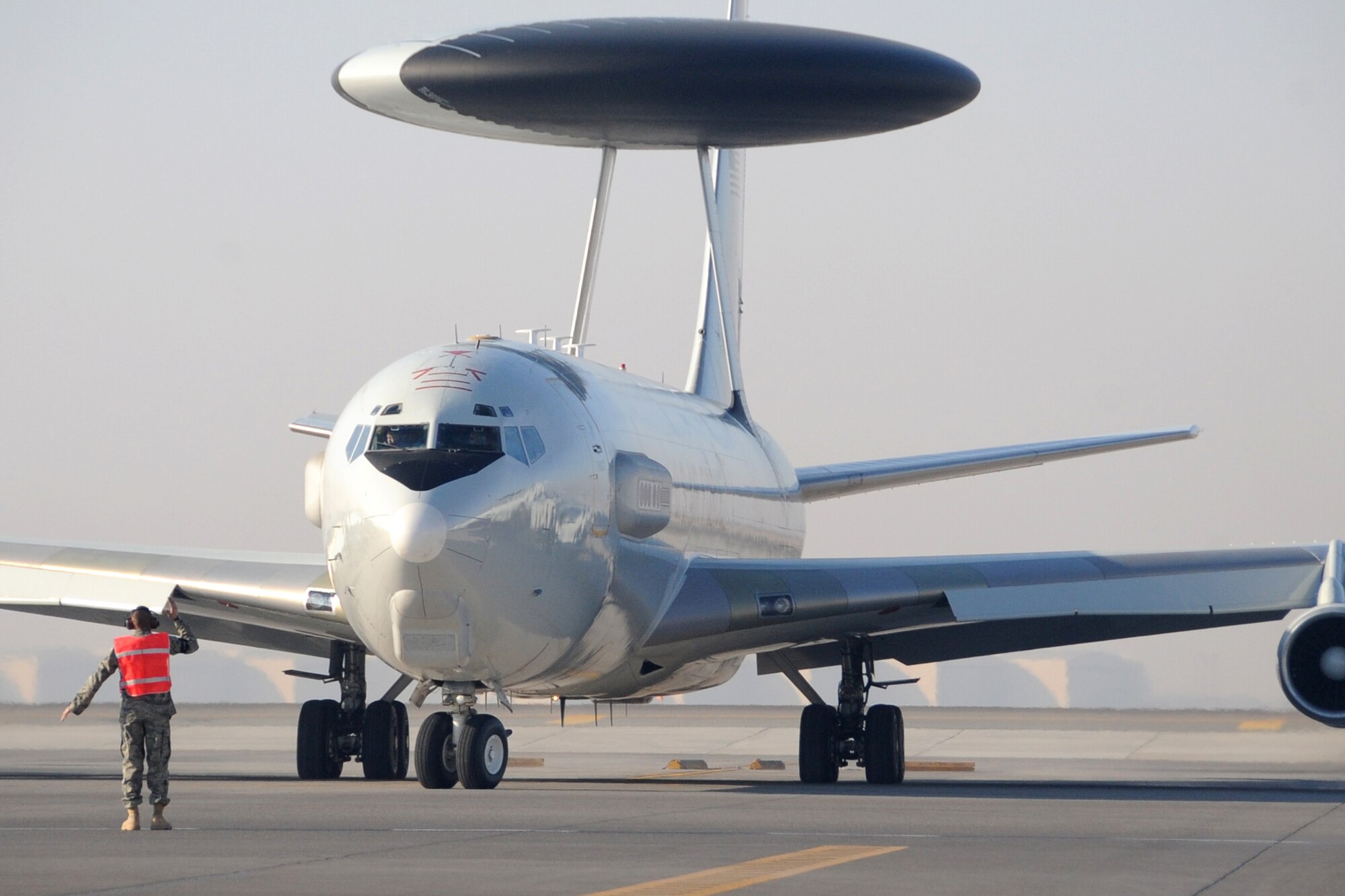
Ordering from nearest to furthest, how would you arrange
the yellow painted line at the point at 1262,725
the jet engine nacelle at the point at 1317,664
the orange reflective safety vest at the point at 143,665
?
1. the orange reflective safety vest at the point at 143,665
2. the jet engine nacelle at the point at 1317,664
3. the yellow painted line at the point at 1262,725

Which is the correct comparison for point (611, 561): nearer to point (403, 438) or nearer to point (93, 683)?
point (403, 438)

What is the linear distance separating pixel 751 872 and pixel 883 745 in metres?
12.1

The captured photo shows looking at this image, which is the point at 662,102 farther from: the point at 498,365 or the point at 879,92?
the point at 498,365

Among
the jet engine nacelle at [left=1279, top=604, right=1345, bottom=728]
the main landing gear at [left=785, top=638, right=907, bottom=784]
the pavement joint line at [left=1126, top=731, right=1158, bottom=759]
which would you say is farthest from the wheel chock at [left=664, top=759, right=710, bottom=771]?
the jet engine nacelle at [left=1279, top=604, right=1345, bottom=728]

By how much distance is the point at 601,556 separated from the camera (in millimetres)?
18781

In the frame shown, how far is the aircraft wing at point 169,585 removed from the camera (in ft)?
68.0

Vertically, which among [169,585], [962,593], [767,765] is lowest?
[767,765]

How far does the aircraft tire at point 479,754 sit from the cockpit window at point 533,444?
2460mm

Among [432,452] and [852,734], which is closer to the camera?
[432,452]

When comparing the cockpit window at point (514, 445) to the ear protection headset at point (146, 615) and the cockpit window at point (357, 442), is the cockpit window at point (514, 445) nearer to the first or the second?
the cockpit window at point (357, 442)

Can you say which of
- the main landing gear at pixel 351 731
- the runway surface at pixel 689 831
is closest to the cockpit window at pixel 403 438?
the runway surface at pixel 689 831

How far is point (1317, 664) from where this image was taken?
19531 mm

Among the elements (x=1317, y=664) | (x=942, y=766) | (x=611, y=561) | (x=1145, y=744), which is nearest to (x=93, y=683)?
(x=611, y=561)

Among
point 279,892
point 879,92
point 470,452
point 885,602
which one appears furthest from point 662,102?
point 279,892
